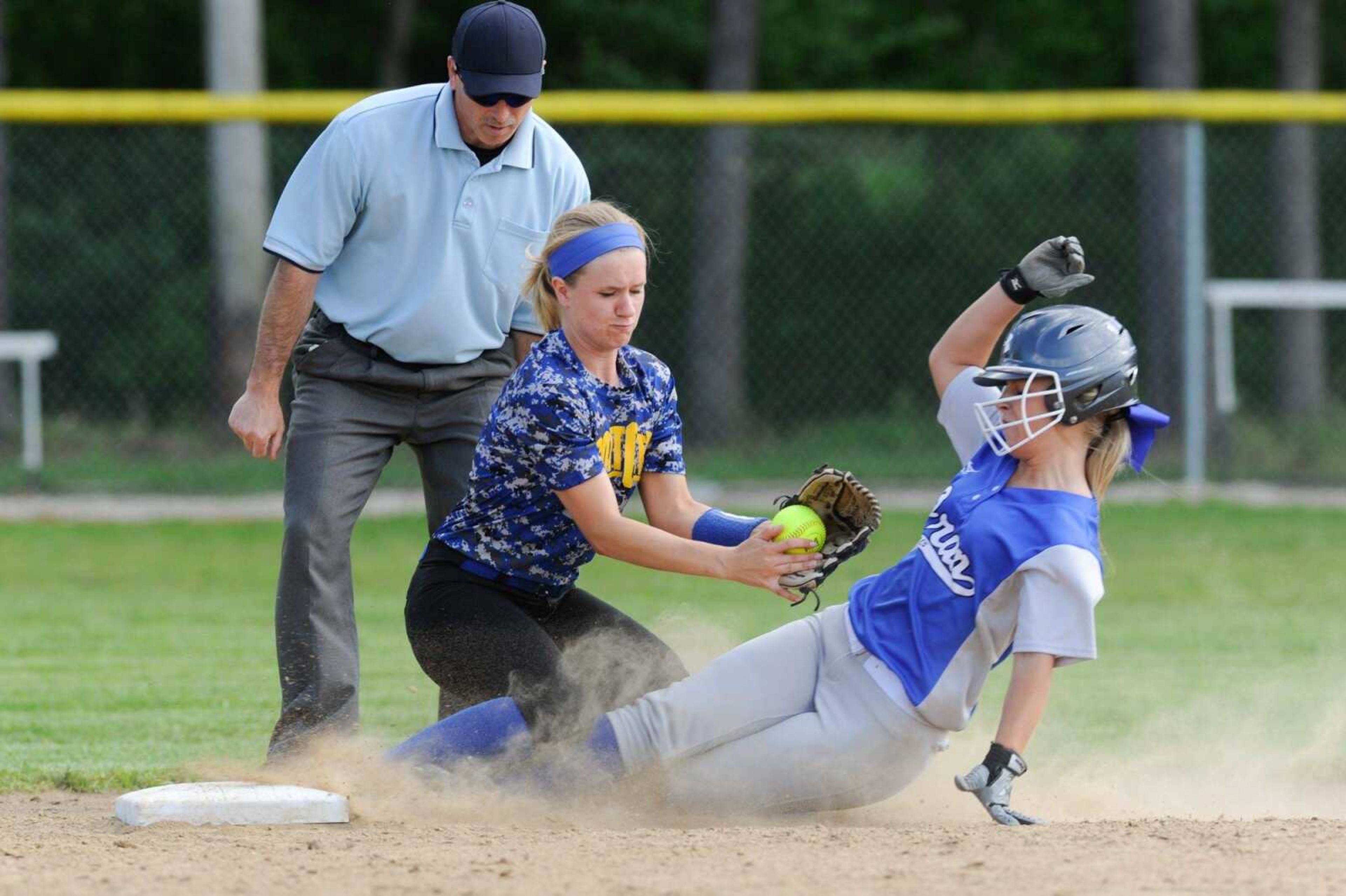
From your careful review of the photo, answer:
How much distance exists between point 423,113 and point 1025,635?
2.21m

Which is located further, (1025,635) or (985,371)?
(985,371)

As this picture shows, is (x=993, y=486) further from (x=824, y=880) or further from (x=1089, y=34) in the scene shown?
(x=1089, y=34)

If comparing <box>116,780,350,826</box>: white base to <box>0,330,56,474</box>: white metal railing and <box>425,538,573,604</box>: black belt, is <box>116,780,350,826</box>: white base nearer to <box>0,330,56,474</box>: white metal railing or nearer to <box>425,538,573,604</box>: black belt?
<box>425,538,573,604</box>: black belt

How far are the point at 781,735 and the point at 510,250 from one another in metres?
1.61

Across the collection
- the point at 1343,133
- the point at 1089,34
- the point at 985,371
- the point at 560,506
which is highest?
the point at 1089,34

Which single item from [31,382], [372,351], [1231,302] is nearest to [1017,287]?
[372,351]

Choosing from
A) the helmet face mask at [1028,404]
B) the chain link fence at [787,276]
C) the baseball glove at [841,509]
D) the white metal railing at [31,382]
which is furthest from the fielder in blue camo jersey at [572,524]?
the white metal railing at [31,382]

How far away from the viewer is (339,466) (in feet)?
17.0

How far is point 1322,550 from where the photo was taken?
1005 cm

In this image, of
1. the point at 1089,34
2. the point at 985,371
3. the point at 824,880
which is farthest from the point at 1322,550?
the point at 1089,34

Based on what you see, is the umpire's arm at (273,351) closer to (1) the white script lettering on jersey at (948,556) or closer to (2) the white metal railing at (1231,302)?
(1) the white script lettering on jersey at (948,556)

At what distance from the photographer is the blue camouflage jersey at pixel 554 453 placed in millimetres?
4426

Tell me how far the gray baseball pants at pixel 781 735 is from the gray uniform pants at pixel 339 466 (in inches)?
37.8

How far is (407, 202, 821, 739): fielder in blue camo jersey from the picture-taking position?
14.4 ft
